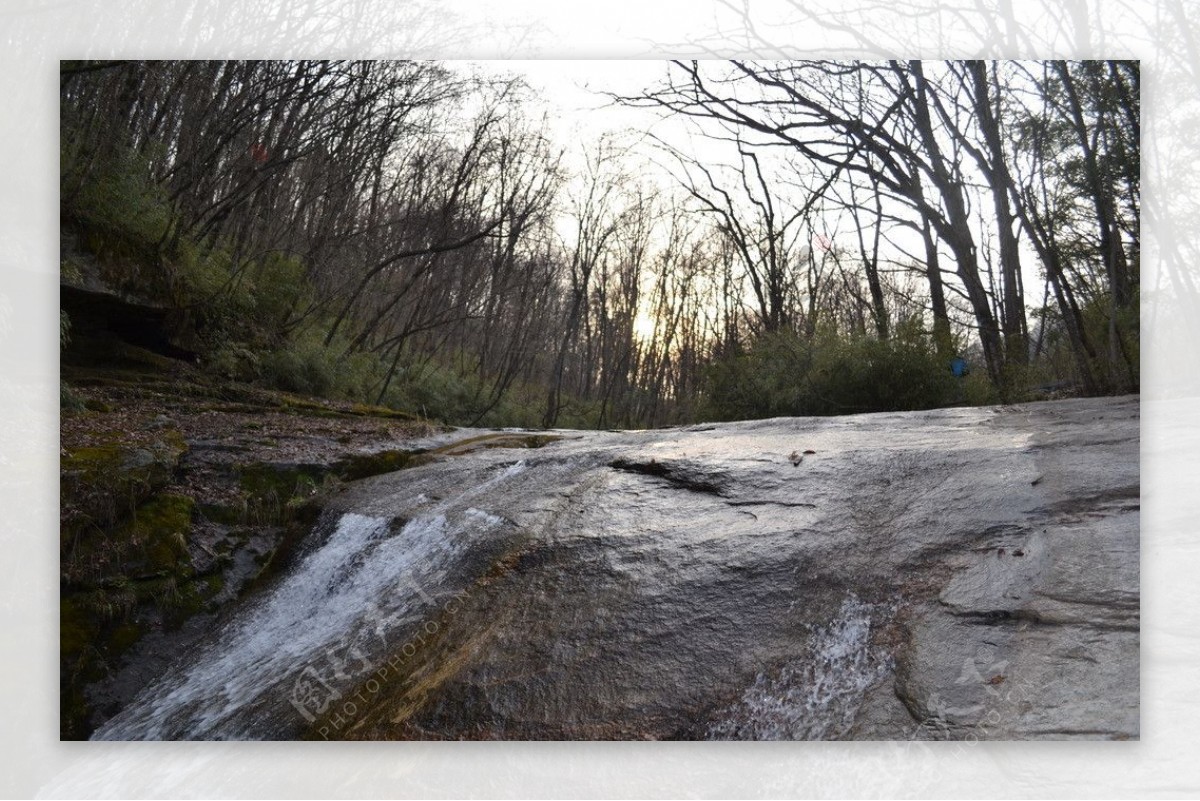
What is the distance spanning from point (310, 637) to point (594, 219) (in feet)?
9.37

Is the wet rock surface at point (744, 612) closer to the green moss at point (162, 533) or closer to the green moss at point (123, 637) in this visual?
the green moss at point (123, 637)

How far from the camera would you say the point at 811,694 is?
2.82 meters

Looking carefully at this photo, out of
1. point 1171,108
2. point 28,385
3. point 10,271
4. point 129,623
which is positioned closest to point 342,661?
point 129,623

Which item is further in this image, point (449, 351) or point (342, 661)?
point (449, 351)

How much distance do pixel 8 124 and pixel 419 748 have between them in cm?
334

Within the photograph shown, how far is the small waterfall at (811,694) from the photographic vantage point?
2789mm

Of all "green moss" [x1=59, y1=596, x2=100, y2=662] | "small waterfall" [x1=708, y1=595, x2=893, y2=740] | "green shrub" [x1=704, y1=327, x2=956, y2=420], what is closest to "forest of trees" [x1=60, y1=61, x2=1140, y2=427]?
"green shrub" [x1=704, y1=327, x2=956, y2=420]

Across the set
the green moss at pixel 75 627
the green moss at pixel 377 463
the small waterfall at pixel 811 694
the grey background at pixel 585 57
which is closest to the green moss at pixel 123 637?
the green moss at pixel 75 627

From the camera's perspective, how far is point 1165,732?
126 inches

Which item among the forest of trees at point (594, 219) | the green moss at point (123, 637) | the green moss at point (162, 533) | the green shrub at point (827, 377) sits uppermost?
the forest of trees at point (594, 219)

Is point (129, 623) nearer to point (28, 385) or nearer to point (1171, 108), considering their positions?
point (28, 385)

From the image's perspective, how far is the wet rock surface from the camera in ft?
9.38

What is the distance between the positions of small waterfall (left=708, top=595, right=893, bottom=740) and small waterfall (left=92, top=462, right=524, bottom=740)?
1339 mm

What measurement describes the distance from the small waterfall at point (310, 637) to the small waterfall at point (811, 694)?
4.39 ft
